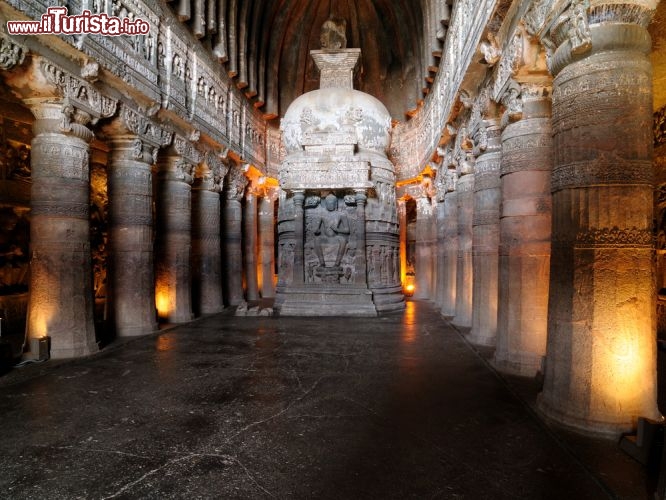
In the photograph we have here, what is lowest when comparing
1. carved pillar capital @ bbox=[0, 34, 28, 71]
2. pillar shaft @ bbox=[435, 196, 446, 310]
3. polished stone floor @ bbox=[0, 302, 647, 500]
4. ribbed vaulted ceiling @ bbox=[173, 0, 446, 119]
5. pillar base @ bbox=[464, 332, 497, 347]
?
polished stone floor @ bbox=[0, 302, 647, 500]

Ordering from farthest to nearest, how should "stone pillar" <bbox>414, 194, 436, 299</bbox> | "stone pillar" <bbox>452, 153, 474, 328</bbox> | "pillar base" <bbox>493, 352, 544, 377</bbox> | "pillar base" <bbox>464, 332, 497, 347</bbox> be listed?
"stone pillar" <bbox>414, 194, 436, 299</bbox>
"stone pillar" <bbox>452, 153, 474, 328</bbox>
"pillar base" <bbox>464, 332, 497, 347</bbox>
"pillar base" <bbox>493, 352, 544, 377</bbox>

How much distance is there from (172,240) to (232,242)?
3412 mm

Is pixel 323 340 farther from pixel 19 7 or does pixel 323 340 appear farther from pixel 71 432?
pixel 19 7

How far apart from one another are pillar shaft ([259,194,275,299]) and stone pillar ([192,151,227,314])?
182 inches

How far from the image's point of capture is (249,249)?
14742mm

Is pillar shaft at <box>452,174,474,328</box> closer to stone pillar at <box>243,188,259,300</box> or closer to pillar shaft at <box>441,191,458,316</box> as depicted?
pillar shaft at <box>441,191,458,316</box>

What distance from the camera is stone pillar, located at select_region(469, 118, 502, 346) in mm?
6484

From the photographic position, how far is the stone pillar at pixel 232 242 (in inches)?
512

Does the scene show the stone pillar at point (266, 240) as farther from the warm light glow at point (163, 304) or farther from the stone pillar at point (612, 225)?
the stone pillar at point (612, 225)

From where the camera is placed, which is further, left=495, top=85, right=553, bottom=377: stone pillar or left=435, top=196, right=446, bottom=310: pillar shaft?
left=435, top=196, right=446, bottom=310: pillar shaft

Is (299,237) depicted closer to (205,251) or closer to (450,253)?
(205,251)

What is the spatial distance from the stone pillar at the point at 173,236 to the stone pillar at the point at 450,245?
688 cm

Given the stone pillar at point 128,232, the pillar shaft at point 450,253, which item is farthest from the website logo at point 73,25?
the pillar shaft at point 450,253

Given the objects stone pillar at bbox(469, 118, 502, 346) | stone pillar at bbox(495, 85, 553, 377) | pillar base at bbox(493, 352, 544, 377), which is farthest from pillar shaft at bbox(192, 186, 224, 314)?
stone pillar at bbox(495, 85, 553, 377)
